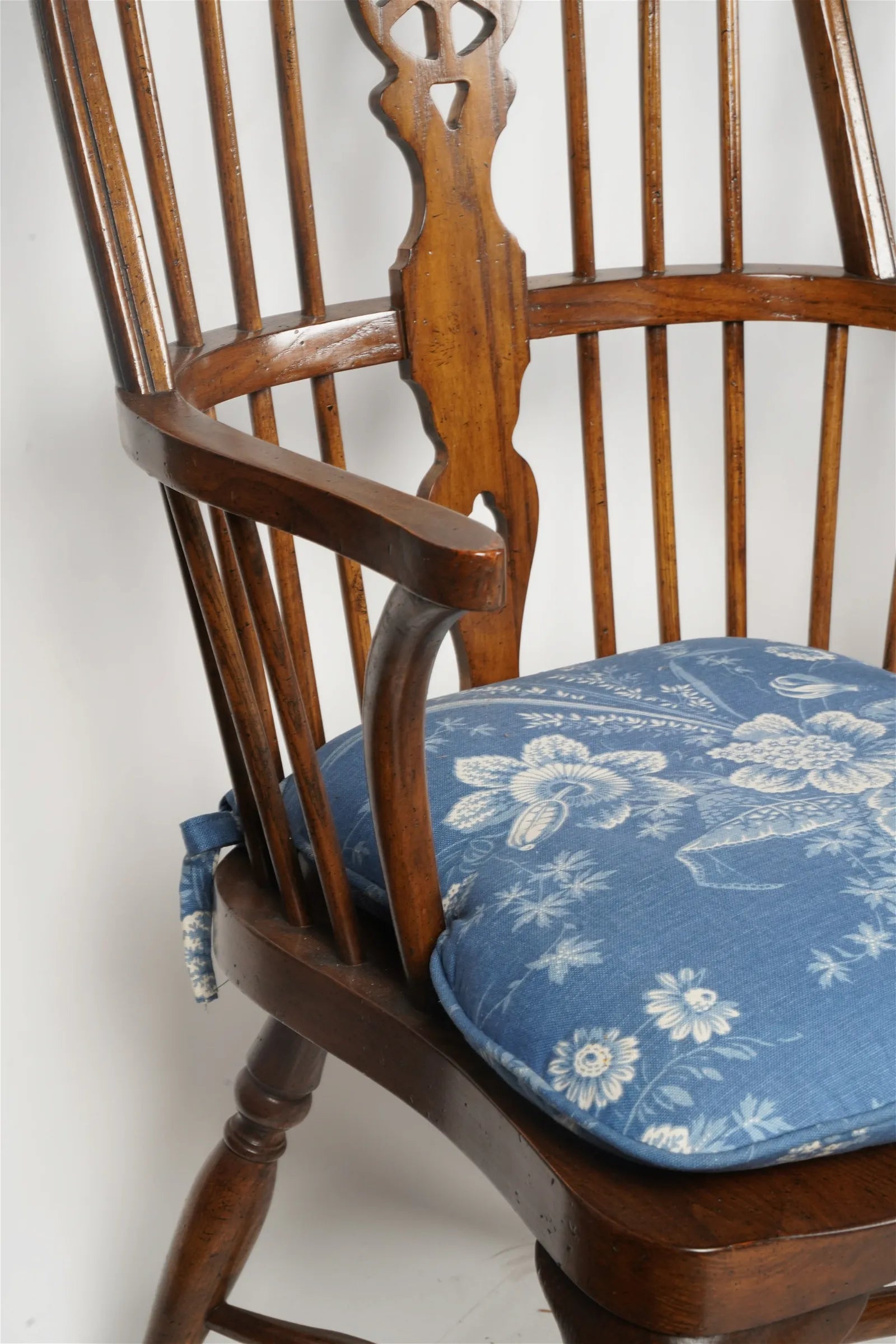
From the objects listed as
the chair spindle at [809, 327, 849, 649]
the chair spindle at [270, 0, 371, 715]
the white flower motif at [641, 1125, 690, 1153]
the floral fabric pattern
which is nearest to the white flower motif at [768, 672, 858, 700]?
the floral fabric pattern

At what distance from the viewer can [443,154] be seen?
2.73 ft

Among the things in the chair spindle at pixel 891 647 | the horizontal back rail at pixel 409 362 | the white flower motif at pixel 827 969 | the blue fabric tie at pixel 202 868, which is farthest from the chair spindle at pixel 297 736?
the chair spindle at pixel 891 647

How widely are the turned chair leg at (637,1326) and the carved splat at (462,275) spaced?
449 millimetres

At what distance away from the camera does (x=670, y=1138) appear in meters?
0.49

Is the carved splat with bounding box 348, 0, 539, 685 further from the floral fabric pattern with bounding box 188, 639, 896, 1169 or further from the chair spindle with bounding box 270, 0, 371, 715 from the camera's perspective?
the floral fabric pattern with bounding box 188, 639, 896, 1169

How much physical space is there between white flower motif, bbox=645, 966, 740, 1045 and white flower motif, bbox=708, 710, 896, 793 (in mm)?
174

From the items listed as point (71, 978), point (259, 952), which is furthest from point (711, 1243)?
point (71, 978)

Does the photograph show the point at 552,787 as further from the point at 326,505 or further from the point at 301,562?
the point at 301,562

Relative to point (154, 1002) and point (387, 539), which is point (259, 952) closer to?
point (387, 539)

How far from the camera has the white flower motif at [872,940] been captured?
54 centimetres

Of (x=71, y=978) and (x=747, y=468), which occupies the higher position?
(x=747, y=468)

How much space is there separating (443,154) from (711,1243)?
0.65 meters

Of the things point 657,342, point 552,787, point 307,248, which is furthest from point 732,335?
point 552,787

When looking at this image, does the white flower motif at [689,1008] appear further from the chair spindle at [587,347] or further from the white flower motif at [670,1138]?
the chair spindle at [587,347]
